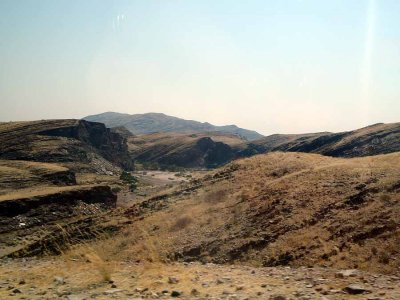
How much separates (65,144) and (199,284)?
7908 cm

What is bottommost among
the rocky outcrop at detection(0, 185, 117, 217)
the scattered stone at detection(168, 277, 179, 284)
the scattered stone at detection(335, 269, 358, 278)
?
the rocky outcrop at detection(0, 185, 117, 217)

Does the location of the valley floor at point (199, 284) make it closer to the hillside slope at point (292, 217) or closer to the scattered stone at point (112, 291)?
the scattered stone at point (112, 291)

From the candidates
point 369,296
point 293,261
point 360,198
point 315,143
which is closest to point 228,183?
point 360,198

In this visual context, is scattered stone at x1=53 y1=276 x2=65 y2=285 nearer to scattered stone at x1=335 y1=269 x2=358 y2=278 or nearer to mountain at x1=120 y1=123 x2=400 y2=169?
scattered stone at x1=335 y1=269 x2=358 y2=278

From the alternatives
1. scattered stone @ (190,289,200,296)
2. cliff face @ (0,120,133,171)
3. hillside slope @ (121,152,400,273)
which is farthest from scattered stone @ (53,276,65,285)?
cliff face @ (0,120,133,171)

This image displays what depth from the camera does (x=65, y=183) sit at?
49.3 m

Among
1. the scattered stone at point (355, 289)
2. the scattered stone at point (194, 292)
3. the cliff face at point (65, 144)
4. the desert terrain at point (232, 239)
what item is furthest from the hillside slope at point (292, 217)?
the cliff face at point (65, 144)

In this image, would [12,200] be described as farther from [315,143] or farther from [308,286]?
[315,143]

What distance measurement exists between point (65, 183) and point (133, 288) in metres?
41.9

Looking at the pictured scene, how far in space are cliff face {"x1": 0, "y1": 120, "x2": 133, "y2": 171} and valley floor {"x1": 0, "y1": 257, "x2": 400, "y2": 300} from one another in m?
62.7

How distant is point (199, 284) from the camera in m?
10.6

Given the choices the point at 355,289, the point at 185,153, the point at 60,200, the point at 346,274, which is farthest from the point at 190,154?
the point at 355,289

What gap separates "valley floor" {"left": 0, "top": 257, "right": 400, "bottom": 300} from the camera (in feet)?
30.0

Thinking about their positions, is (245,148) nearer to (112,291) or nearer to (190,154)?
(190,154)
